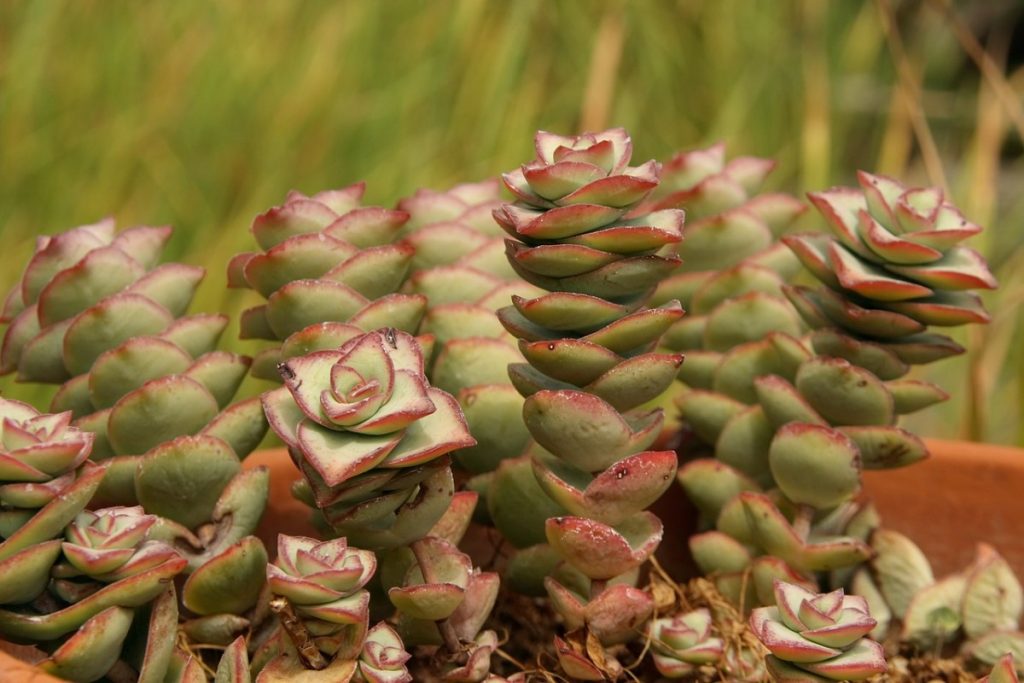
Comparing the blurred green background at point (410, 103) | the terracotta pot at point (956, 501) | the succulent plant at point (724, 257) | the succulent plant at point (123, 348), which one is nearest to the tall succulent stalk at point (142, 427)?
the succulent plant at point (123, 348)

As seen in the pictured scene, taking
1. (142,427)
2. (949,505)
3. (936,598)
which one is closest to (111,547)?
(142,427)

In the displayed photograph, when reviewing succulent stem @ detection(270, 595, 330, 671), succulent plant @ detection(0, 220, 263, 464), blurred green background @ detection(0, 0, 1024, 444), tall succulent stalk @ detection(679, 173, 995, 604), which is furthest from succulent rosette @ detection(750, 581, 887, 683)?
blurred green background @ detection(0, 0, 1024, 444)

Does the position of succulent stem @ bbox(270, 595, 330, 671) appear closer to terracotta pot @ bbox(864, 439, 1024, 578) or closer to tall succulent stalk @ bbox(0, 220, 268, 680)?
tall succulent stalk @ bbox(0, 220, 268, 680)

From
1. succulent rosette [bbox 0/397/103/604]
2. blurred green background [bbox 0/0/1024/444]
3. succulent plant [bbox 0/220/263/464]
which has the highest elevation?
blurred green background [bbox 0/0/1024/444]

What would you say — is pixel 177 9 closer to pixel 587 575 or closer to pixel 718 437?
pixel 718 437

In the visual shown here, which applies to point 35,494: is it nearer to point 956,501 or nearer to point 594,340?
point 594,340

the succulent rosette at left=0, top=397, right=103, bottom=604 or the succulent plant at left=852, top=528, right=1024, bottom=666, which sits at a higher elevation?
the succulent rosette at left=0, top=397, right=103, bottom=604

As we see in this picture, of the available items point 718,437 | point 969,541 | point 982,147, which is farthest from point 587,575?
point 982,147

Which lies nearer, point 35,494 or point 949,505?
point 35,494
